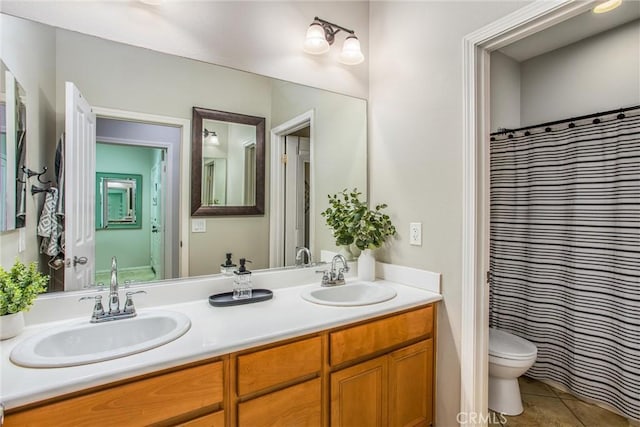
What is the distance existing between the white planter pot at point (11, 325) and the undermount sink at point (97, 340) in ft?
0.23

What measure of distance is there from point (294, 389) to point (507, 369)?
4.67 ft

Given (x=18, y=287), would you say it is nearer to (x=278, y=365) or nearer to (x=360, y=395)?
(x=278, y=365)

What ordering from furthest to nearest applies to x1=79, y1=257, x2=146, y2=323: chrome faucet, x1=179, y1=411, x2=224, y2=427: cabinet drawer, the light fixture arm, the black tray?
the light fixture arm
the black tray
x1=79, y1=257, x2=146, y2=323: chrome faucet
x1=179, y1=411, x2=224, y2=427: cabinet drawer

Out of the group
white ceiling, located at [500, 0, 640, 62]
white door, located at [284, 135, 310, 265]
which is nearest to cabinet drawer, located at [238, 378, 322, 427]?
white door, located at [284, 135, 310, 265]

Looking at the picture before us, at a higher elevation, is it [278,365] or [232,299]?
[232,299]

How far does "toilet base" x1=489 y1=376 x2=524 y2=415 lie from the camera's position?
2012 mm

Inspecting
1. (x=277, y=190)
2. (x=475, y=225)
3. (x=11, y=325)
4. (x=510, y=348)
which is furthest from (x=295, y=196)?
(x=510, y=348)

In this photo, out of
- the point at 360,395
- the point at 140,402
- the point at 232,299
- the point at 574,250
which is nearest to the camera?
the point at 140,402

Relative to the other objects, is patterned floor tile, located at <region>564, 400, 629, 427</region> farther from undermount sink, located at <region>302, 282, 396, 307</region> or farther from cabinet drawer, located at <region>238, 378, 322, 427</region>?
cabinet drawer, located at <region>238, 378, 322, 427</region>

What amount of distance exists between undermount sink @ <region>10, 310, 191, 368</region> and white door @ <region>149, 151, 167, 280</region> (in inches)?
9.3

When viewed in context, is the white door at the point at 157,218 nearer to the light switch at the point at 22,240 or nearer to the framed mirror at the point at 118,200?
the framed mirror at the point at 118,200

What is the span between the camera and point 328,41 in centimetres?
191

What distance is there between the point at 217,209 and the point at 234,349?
0.81 meters

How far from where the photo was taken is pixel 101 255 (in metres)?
1.39
